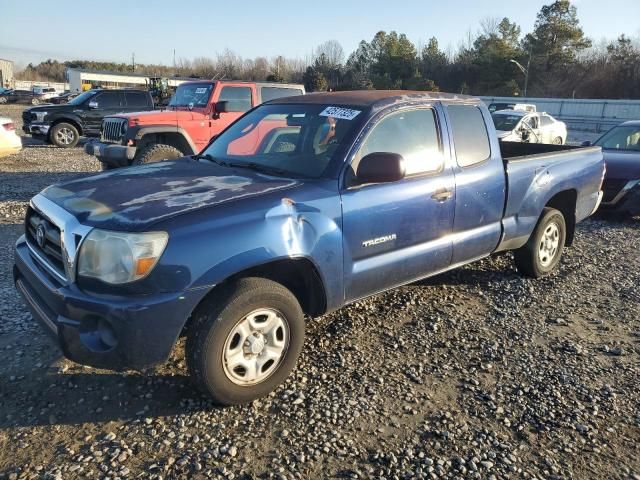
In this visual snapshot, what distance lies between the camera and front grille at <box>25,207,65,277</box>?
116 inches

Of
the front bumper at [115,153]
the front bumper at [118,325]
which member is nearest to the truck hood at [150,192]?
the front bumper at [118,325]

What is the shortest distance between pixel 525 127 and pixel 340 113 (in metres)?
12.1

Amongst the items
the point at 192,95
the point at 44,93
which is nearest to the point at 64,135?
the point at 192,95

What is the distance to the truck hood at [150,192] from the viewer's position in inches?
109

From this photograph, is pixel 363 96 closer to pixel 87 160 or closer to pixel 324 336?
pixel 324 336

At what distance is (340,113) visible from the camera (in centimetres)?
384

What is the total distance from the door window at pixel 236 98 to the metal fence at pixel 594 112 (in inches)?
870

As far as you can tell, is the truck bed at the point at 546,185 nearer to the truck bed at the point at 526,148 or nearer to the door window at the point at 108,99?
the truck bed at the point at 526,148

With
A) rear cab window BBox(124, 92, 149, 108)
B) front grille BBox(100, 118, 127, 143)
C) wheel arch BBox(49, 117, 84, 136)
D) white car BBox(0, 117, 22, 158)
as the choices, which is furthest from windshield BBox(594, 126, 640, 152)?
wheel arch BBox(49, 117, 84, 136)

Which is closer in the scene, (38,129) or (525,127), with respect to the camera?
(525,127)

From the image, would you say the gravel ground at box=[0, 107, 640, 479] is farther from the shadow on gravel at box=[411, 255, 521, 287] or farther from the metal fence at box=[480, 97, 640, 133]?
the metal fence at box=[480, 97, 640, 133]

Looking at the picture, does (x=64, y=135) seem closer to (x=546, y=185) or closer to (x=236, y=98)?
(x=236, y=98)

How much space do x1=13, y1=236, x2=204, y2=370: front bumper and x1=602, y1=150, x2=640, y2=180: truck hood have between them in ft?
24.9

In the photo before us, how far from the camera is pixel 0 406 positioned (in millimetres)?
2998
